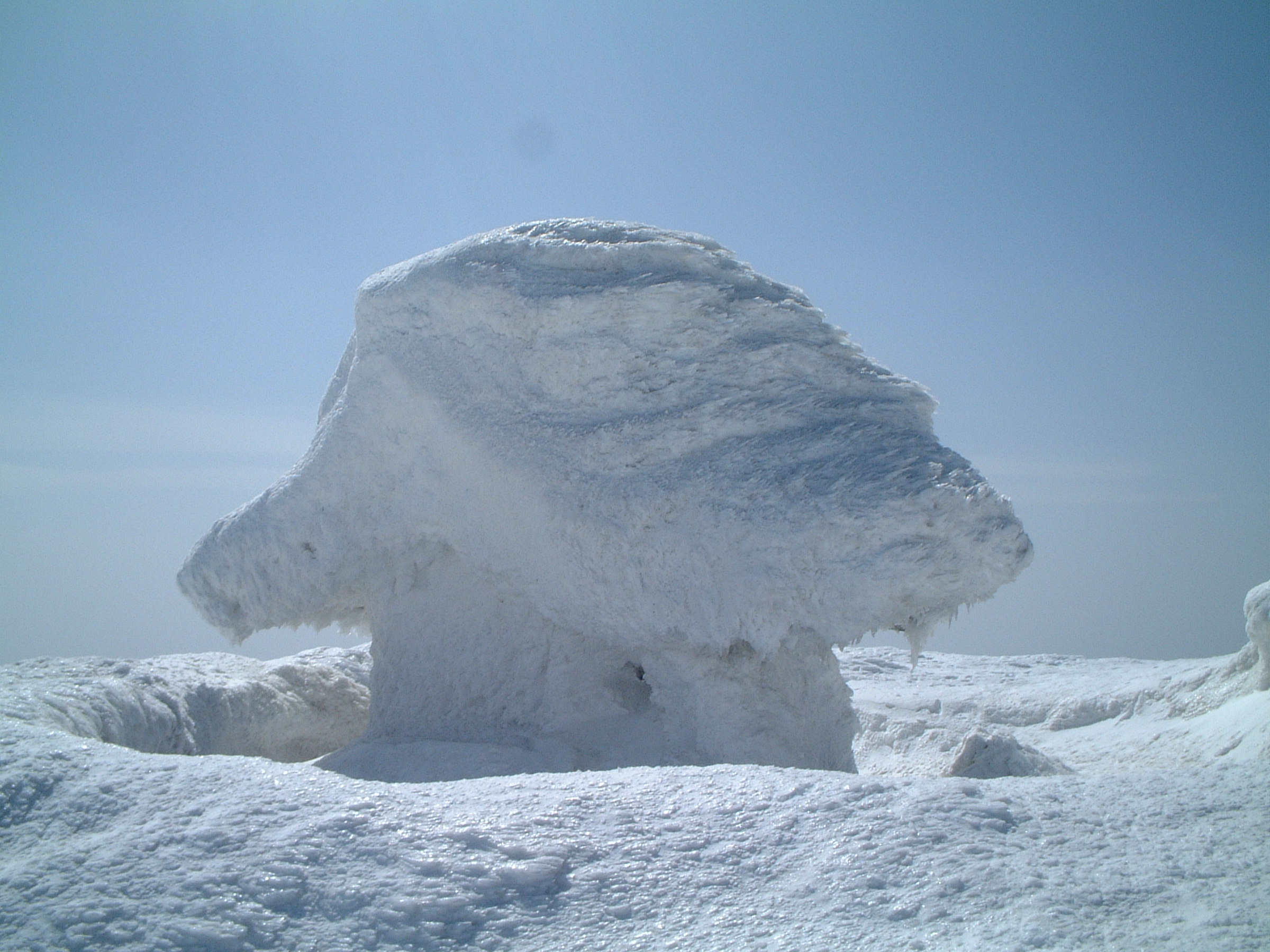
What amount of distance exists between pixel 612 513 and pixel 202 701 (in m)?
2.98

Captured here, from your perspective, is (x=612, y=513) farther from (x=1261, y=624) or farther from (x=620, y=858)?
(x=1261, y=624)

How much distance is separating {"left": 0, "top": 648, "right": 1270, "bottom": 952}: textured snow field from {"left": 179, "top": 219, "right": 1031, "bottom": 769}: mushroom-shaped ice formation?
1.33 metres

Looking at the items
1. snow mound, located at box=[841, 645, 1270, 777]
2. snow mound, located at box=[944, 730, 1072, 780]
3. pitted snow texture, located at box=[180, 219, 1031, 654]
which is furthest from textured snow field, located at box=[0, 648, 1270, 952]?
snow mound, located at box=[841, 645, 1270, 777]

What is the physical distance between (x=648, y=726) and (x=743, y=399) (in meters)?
1.82

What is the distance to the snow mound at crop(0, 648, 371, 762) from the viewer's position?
4.60 m

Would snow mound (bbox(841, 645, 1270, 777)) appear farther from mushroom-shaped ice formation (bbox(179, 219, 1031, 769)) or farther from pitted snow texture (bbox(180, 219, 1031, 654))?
pitted snow texture (bbox(180, 219, 1031, 654))

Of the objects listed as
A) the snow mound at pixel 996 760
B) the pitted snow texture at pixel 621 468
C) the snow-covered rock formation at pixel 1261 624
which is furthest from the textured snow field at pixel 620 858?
the snow-covered rock formation at pixel 1261 624

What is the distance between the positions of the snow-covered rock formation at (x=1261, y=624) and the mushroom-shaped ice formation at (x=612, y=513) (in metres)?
2.20

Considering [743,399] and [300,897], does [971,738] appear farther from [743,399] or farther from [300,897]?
[300,897]

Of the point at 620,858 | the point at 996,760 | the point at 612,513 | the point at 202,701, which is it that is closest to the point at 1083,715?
the point at 996,760

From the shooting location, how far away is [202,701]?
→ 18.7 ft

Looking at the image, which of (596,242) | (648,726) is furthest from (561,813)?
(596,242)

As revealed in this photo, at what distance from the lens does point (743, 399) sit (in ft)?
15.1

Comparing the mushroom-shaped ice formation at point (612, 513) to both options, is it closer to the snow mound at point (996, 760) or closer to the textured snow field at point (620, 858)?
the snow mound at point (996, 760)
